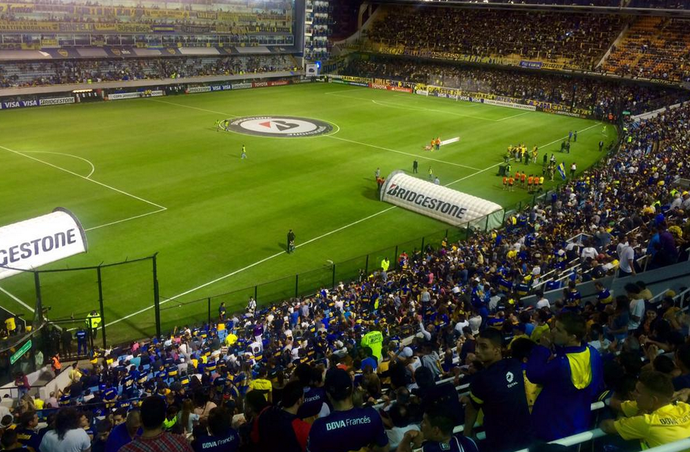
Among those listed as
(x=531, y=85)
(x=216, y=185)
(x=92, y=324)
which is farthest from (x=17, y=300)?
(x=531, y=85)

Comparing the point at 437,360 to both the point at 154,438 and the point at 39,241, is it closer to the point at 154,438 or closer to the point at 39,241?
the point at 154,438

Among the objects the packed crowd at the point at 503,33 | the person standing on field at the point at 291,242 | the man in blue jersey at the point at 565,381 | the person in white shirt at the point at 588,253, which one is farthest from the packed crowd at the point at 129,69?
the man in blue jersey at the point at 565,381

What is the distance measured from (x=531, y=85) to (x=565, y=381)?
3061 inches

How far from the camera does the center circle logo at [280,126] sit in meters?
50.5

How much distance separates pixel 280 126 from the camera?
53.2m

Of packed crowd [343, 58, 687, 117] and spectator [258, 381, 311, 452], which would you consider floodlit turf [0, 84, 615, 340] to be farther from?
spectator [258, 381, 311, 452]

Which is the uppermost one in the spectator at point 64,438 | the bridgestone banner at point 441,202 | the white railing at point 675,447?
the white railing at point 675,447

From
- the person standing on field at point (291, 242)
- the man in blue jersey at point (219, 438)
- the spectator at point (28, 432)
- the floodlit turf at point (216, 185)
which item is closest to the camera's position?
the man in blue jersey at point (219, 438)

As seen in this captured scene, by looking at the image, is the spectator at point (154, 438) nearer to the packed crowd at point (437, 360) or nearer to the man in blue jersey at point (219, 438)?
the packed crowd at point (437, 360)

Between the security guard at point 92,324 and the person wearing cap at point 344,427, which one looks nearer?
the person wearing cap at point 344,427

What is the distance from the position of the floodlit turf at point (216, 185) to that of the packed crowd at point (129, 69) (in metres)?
5.71

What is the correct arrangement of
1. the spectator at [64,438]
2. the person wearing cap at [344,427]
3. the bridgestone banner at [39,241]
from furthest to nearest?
1. the bridgestone banner at [39,241]
2. the spectator at [64,438]
3. the person wearing cap at [344,427]

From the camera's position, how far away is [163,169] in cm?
3891

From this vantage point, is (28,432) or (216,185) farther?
(216,185)
